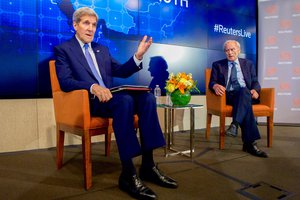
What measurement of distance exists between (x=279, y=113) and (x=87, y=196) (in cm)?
412

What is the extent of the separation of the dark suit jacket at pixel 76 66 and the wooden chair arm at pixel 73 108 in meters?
0.06

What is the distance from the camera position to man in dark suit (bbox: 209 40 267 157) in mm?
2686

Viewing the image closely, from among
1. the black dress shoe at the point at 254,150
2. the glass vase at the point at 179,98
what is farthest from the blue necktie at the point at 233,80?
the glass vase at the point at 179,98

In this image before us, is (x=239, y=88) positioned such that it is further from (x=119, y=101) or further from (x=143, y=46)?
(x=119, y=101)

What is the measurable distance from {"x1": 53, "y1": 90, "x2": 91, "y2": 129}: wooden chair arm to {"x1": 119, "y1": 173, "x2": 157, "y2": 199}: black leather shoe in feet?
1.57

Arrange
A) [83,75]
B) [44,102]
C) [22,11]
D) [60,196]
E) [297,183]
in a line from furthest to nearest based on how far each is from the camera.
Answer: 1. [44,102]
2. [22,11]
3. [83,75]
4. [297,183]
5. [60,196]

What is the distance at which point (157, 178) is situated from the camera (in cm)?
178

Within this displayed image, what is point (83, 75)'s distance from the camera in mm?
2004

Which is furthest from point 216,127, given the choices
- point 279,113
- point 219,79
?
point 219,79

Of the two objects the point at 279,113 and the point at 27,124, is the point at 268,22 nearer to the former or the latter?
the point at 279,113

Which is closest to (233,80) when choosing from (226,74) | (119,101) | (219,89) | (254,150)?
(226,74)

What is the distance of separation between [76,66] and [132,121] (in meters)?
0.71

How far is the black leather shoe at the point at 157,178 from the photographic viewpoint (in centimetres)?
175

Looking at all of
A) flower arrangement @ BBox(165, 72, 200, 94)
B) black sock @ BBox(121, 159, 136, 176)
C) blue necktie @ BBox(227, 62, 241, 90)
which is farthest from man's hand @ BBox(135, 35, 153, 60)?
blue necktie @ BBox(227, 62, 241, 90)
